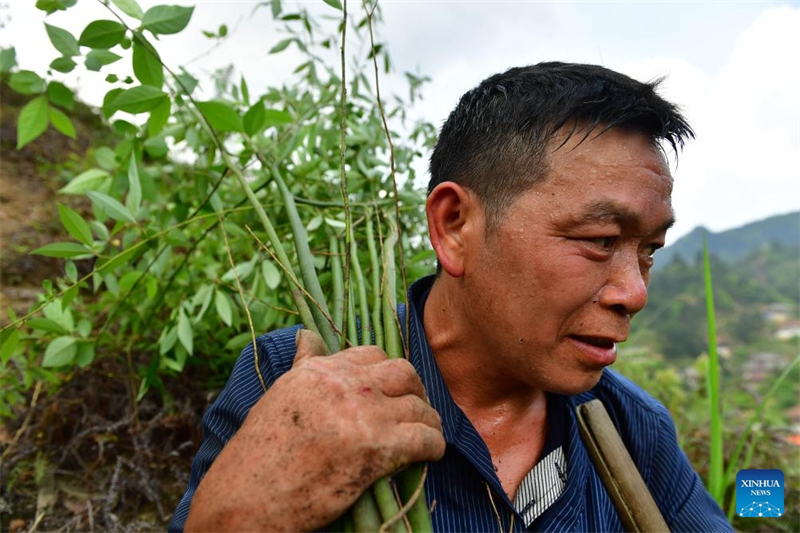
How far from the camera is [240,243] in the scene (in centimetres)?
213

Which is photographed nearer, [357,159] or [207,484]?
[207,484]

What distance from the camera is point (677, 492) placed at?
5.04 feet

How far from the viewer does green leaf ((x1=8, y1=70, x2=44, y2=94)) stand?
5.09 ft

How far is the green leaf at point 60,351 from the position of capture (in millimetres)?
1715

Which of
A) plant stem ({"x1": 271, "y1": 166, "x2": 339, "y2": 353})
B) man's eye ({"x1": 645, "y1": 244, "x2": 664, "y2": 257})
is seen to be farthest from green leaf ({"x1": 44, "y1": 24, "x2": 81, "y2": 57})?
man's eye ({"x1": 645, "y1": 244, "x2": 664, "y2": 257})

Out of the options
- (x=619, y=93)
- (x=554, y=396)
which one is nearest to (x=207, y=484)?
(x=554, y=396)

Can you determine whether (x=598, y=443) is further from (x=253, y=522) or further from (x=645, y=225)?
(x=253, y=522)

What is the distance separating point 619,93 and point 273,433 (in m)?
0.91

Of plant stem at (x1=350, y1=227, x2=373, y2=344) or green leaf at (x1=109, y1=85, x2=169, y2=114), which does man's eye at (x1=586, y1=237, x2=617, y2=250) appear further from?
green leaf at (x1=109, y1=85, x2=169, y2=114)

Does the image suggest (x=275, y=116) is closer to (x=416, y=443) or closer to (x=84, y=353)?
(x=84, y=353)

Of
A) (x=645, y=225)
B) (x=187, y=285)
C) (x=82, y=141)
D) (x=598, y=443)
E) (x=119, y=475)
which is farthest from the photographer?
(x=82, y=141)

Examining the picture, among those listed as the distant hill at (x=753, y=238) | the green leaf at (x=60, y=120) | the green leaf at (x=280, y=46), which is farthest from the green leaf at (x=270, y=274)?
the distant hill at (x=753, y=238)

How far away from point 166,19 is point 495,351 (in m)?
1.06

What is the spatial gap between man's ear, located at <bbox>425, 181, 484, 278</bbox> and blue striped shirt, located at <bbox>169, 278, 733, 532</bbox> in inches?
7.2
